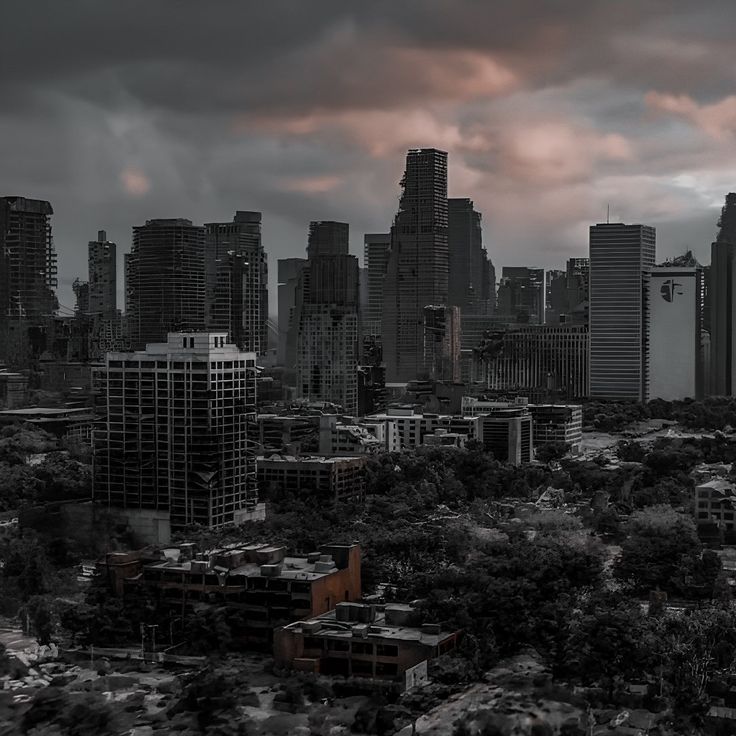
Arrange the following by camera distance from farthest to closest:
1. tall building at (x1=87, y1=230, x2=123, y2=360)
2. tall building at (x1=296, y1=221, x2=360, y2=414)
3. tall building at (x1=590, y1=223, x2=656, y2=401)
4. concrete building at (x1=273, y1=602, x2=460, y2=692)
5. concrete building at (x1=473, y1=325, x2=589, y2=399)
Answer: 1. concrete building at (x1=473, y1=325, x2=589, y2=399)
2. tall building at (x1=590, y1=223, x2=656, y2=401)
3. tall building at (x1=296, y1=221, x2=360, y2=414)
4. tall building at (x1=87, y1=230, x2=123, y2=360)
5. concrete building at (x1=273, y1=602, x2=460, y2=692)

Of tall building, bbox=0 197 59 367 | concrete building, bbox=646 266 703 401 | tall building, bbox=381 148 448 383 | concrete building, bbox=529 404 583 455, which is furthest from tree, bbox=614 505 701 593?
tall building, bbox=381 148 448 383

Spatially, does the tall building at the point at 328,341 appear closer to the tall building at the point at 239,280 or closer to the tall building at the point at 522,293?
the tall building at the point at 239,280

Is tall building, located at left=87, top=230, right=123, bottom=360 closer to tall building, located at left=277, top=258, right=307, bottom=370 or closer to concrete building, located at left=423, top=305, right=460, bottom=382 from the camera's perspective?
tall building, located at left=277, top=258, right=307, bottom=370

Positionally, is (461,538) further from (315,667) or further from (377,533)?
(315,667)

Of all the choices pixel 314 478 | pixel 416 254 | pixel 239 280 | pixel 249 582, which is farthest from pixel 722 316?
pixel 249 582

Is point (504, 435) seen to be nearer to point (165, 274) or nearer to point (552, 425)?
point (552, 425)

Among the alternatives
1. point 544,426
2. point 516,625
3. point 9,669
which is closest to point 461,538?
point 516,625
